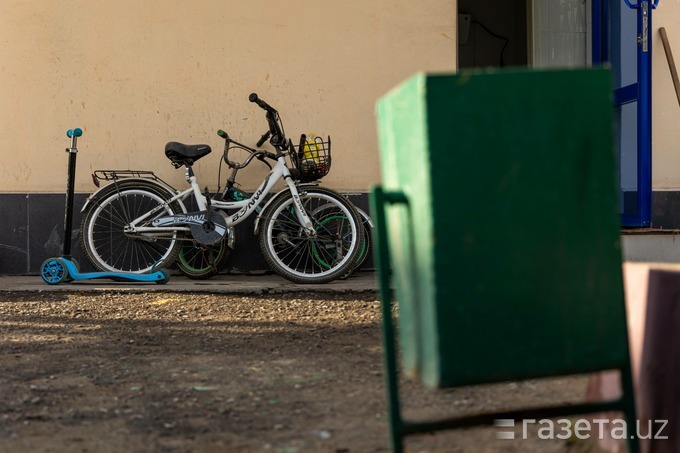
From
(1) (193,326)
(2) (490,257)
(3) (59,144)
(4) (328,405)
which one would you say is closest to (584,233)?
(2) (490,257)

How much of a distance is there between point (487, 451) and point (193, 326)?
266 centimetres

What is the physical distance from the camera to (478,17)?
10.6 m

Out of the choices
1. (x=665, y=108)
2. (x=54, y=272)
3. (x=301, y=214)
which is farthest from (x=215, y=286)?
(x=665, y=108)

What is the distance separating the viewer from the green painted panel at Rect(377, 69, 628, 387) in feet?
6.17

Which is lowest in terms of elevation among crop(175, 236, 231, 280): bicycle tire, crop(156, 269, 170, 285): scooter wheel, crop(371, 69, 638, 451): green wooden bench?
crop(156, 269, 170, 285): scooter wheel

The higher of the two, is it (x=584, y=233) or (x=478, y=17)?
(x=478, y=17)

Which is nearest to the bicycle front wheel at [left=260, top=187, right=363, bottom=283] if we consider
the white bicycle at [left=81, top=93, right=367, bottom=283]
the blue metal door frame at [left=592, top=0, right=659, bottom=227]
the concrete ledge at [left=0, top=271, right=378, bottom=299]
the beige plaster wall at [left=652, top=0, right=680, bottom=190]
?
the white bicycle at [left=81, top=93, right=367, bottom=283]

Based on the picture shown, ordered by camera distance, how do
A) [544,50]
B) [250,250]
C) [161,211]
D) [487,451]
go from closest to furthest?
[487,451] < [161,211] < [250,250] < [544,50]

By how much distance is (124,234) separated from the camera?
22.0 feet

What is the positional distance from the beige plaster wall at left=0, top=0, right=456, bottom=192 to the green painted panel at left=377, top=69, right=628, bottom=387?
5.22m

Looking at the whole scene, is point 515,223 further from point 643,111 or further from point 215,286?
point 643,111

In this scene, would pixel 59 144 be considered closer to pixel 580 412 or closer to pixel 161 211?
pixel 161 211

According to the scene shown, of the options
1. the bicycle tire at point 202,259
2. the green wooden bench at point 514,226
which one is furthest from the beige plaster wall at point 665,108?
the green wooden bench at point 514,226

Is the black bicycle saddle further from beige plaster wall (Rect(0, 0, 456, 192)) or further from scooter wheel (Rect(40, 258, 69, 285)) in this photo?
scooter wheel (Rect(40, 258, 69, 285))
